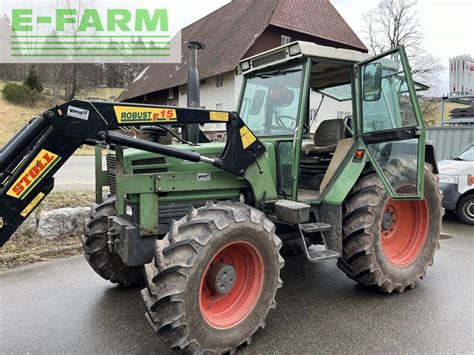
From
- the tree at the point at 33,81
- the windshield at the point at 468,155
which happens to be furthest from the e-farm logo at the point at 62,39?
the windshield at the point at 468,155

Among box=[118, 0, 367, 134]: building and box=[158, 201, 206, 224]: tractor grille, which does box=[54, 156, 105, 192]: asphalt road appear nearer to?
box=[158, 201, 206, 224]: tractor grille

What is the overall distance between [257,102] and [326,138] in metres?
0.93

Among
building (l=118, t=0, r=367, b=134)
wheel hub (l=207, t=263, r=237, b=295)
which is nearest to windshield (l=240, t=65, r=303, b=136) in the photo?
wheel hub (l=207, t=263, r=237, b=295)

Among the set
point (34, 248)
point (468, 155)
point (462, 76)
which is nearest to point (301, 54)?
point (34, 248)

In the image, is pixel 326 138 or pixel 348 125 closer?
pixel 348 125

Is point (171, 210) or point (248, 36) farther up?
point (248, 36)

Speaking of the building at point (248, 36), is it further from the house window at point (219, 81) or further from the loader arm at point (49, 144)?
the loader arm at point (49, 144)

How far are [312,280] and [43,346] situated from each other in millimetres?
2771

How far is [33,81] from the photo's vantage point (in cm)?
3048

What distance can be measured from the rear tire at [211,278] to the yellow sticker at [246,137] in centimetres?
59

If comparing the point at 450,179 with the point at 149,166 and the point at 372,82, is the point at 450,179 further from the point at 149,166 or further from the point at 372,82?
the point at 149,166

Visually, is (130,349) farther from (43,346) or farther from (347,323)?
(347,323)

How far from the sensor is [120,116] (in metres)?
2.92

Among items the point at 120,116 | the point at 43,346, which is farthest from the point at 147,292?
the point at 120,116
